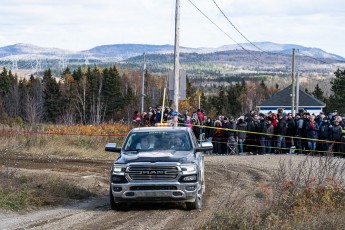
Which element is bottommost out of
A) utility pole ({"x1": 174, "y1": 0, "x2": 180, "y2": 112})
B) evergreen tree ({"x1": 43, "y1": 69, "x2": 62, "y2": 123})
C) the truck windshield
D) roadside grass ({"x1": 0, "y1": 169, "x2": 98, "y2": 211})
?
evergreen tree ({"x1": 43, "y1": 69, "x2": 62, "y2": 123})

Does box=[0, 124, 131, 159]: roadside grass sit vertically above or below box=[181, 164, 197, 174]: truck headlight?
below

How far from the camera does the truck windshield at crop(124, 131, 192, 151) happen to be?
15.4 m

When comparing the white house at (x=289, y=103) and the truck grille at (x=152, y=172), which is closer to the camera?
the truck grille at (x=152, y=172)

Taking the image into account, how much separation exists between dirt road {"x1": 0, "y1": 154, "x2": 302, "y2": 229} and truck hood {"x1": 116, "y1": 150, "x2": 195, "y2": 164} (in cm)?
106

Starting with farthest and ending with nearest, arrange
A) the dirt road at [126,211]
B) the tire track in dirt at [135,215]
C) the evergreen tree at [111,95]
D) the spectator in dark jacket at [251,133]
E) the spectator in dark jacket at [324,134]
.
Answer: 1. the evergreen tree at [111,95]
2. the spectator in dark jacket at [251,133]
3. the spectator in dark jacket at [324,134]
4. the dirt road at [126,211]
5. the tire track in dirt at [135,215]

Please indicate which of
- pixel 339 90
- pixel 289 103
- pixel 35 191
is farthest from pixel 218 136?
pixel 289 103

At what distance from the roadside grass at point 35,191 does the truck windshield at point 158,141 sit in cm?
218

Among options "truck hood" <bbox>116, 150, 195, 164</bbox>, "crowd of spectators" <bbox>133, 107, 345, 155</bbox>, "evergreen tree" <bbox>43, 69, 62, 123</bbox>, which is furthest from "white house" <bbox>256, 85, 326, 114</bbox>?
"truck hood" <bbox>116, 150, 195, 164</bbox>

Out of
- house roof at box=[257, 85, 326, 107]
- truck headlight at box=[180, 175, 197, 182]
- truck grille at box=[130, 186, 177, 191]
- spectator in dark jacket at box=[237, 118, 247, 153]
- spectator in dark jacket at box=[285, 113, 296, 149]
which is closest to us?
truck grille at box=[130, 186, 177, 191]

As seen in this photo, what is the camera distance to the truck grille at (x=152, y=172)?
1395 cm

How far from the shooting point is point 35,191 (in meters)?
16.0

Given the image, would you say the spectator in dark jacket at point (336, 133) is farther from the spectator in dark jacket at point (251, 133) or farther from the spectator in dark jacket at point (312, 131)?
the spectator in dark jacket at point (251, 133)

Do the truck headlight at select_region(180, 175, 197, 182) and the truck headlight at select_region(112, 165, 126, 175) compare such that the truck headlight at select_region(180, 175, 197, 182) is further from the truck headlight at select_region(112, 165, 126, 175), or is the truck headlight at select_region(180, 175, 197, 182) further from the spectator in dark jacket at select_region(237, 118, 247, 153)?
the spectator in dark jacket at select_region(237, 118, 247, 153)

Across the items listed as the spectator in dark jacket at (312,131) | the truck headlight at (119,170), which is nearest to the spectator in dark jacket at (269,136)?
the spectator in dark jacket at (312,131)
